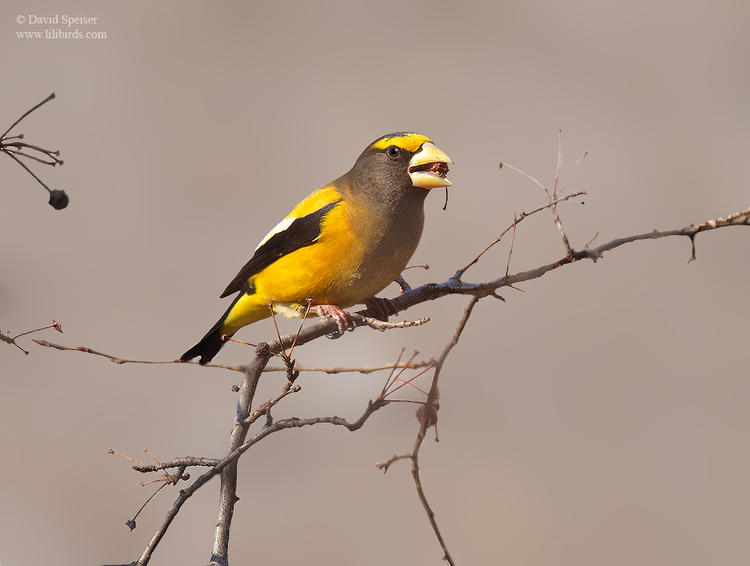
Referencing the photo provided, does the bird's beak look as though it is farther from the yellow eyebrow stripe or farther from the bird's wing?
the bird's wing

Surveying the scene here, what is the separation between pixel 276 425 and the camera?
1380 millimetres

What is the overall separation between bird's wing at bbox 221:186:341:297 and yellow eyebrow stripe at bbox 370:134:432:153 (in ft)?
0.77

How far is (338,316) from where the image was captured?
1956 millimetres

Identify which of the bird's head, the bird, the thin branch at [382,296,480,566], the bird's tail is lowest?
the thin branch at [382,296,480,566]

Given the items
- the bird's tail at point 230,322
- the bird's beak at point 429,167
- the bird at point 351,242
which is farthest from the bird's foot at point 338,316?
the bird's beak at point 429,167

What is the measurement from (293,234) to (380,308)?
0.36 meters

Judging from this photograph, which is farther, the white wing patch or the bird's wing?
the white wing patch

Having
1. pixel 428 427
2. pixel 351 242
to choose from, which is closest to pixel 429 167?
pixel 351 242

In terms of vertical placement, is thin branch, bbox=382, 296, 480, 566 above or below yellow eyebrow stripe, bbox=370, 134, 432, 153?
below

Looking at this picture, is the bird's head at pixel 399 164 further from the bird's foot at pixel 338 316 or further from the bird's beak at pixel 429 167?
the bird's foot at pixel 338 316

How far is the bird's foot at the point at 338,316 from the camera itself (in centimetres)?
190

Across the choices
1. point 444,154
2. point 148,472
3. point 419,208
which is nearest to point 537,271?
point 444,154

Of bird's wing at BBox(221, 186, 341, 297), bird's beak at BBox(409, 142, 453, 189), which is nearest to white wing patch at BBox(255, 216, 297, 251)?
bird's wing at BBox(221, 186, 341, 297)

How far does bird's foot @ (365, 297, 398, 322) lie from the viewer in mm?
2182
